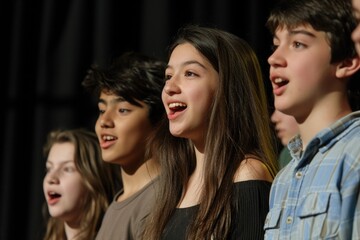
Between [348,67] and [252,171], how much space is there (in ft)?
1.47

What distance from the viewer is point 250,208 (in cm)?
198

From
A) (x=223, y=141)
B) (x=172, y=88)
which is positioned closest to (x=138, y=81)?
(x=172, y=88)

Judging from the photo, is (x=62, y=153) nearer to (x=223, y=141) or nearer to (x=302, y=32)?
(x=223, y=141)

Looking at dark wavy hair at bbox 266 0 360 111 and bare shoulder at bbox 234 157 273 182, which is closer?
dark wavy hair at bbox 266 0 360 111

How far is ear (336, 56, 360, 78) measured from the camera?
1.71 metres

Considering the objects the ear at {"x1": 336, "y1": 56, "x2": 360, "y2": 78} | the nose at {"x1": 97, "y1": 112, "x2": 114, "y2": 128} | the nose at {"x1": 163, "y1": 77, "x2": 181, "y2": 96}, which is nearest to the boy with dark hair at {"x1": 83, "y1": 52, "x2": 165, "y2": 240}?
the nose at {"x1": 97, "y1": 112, "x2": 114, "y2": 128}

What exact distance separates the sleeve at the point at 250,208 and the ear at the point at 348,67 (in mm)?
421

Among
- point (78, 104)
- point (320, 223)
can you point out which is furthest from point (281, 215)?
point (78, 104)

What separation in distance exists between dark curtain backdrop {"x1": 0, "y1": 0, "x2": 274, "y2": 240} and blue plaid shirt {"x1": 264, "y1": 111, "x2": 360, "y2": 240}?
199cm

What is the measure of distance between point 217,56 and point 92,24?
1679 millimetres

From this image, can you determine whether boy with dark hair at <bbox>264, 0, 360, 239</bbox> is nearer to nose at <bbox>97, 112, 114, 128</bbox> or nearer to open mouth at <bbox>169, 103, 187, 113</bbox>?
open mouth at <bbox>169, 103, 187, 113</bbox>

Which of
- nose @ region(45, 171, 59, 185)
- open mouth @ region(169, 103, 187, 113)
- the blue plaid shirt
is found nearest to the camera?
the blue plaid shirt

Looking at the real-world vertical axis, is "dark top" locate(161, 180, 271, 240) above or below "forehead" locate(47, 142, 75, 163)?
below

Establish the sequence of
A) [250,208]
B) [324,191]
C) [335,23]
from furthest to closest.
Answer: [250,208], [335,23], [324,191]
